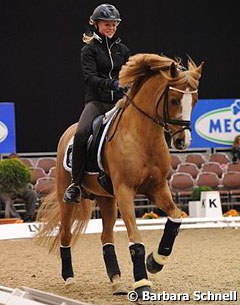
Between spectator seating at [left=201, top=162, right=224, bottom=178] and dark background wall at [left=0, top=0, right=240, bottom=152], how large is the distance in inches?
104

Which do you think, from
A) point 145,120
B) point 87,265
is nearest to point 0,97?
point 87,265

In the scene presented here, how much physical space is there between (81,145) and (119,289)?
1194 millimetres

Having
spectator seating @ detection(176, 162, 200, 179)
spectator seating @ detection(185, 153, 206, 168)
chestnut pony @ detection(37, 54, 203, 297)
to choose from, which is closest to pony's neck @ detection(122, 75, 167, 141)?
chestnut pony @ detection(37, 54, 203, 297)

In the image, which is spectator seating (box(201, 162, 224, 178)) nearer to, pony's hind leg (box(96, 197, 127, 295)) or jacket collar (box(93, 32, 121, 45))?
pony's hind leg (box(96, 197, 127, 295))

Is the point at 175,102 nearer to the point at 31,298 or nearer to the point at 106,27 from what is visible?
the point at 106,27

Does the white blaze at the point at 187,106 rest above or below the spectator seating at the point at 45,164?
above

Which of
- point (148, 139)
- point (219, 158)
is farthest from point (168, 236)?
point (219, 158)

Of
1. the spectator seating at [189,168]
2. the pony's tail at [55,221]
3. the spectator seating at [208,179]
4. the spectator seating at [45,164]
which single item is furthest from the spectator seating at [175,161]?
the pony's tail at [55,221]

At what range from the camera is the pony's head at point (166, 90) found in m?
5.29

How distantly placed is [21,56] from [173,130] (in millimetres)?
11396

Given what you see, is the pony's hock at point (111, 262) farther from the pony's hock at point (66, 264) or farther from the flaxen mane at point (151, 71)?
the flaxen mane at point (151, 71)

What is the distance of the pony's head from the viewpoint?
5.29 metres

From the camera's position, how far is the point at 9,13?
16359 mm

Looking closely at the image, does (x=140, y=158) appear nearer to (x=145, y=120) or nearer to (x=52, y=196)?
(x=145, y=120)
